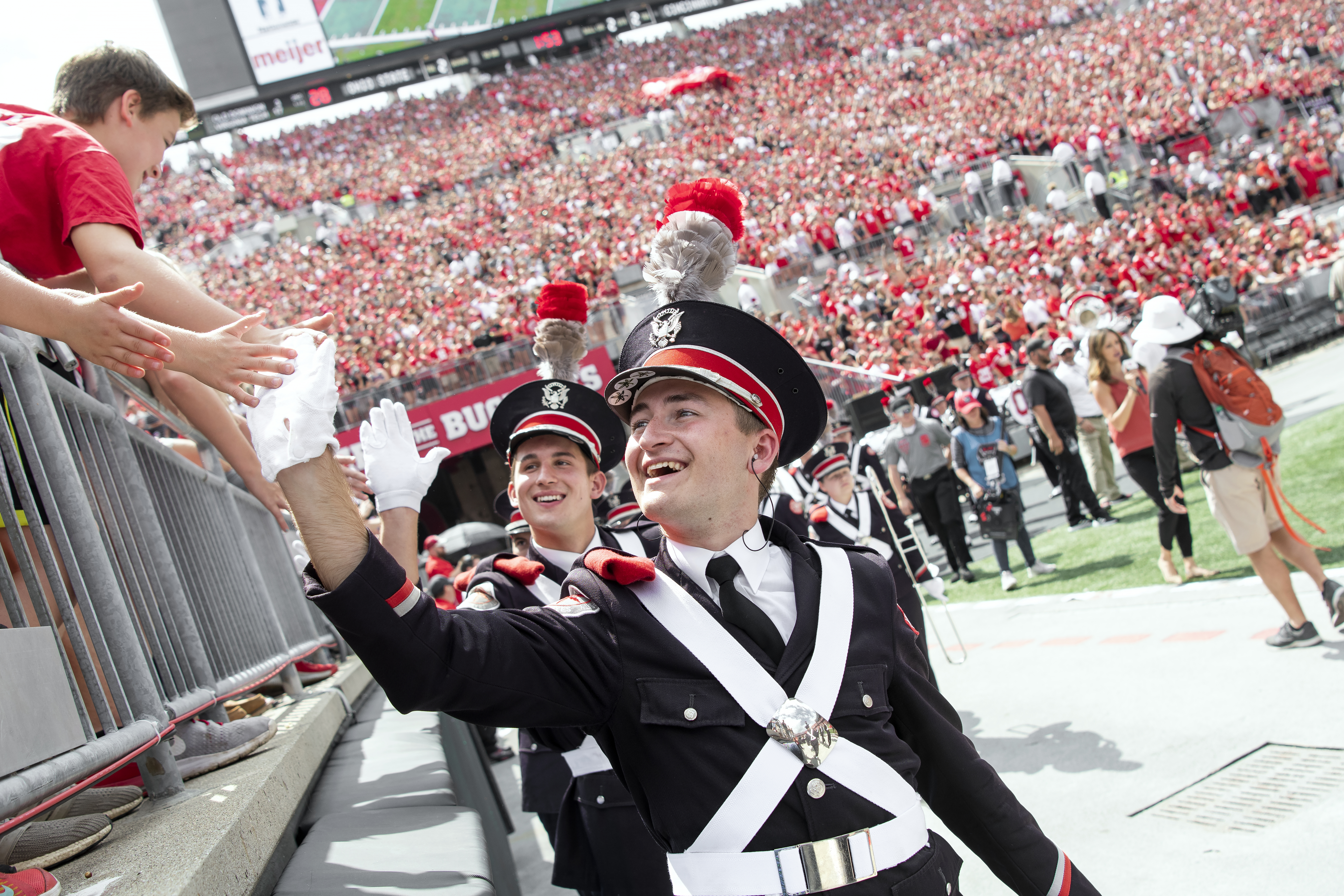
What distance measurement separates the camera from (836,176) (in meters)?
27.9

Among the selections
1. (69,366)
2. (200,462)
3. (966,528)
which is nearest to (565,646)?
(69,366)

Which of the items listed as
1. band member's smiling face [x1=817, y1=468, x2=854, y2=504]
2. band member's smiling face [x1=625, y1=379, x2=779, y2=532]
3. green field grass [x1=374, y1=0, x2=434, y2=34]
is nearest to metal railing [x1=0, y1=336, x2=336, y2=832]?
band member's smiling face [x1=625, y1=379, x2=779, y2=532]

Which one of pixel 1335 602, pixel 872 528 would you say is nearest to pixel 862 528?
pixel 872 528

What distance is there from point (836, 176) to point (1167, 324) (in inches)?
925

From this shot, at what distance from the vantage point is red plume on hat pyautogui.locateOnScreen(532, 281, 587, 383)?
13.4ft

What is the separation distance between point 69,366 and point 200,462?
1532 millimetres

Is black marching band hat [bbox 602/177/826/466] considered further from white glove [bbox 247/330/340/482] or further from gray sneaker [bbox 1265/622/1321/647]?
gray sneaker [bbox 1265/622/1321/647]

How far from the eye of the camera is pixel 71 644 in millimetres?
1953

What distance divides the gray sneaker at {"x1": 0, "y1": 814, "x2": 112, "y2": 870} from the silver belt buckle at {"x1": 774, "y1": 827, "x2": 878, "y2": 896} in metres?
1.28

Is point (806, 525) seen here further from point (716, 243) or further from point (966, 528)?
point (966, 528)

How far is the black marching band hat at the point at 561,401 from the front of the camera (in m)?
3.71

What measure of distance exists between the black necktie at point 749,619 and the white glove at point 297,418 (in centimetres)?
77

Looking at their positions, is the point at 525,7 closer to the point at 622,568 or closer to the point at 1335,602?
the point at 1335,602

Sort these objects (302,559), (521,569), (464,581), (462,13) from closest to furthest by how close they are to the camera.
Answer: (302,559)
(521,569)
(464,581)
(462,13)
